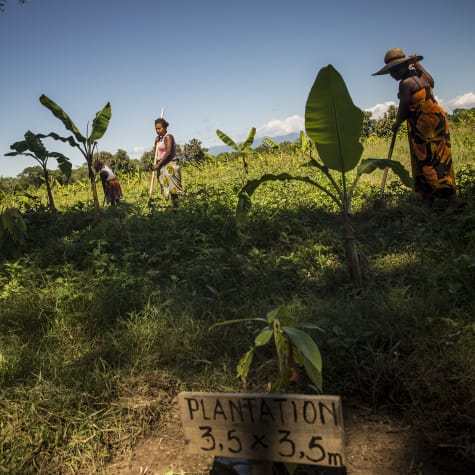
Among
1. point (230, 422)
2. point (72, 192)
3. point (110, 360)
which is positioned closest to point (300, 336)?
point (230, 422)

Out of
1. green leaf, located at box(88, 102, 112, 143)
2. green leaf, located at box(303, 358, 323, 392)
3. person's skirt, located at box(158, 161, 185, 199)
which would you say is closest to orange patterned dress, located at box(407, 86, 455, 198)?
green leaf, located at box(303, 358, 323, 392)

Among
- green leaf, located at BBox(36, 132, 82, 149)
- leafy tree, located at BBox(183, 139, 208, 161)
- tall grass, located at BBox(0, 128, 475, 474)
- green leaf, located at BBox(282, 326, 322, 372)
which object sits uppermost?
leafy tree, located at BBox(183, 139, 208, 161)

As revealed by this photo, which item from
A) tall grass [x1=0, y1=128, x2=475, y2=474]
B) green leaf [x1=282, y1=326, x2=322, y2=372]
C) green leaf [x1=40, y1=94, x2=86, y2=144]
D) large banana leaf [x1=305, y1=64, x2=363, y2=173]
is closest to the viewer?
green leaf [x1=282, y1=326, x2=322, y2=372]

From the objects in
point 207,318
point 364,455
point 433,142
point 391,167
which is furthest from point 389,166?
point 433,142

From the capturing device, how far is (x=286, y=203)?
5461mm

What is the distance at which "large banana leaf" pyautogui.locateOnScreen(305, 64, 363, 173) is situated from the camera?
109 inches

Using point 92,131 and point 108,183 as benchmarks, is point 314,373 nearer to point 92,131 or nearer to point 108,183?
point 92,131

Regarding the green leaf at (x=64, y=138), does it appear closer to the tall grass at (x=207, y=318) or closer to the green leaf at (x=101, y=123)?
the green leaf at (x=101, y=123)

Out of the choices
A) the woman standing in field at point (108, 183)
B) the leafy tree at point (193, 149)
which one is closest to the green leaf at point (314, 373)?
the woman standing in field at point (108, 183)

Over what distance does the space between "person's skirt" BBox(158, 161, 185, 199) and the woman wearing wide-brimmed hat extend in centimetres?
361

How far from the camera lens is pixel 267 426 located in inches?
52.5

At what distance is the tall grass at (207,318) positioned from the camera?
6.88 feet

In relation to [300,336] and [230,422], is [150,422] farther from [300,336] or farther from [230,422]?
[300,336]

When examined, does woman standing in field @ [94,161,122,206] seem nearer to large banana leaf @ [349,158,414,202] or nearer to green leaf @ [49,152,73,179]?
green leaf @ [49,152,73,179]
